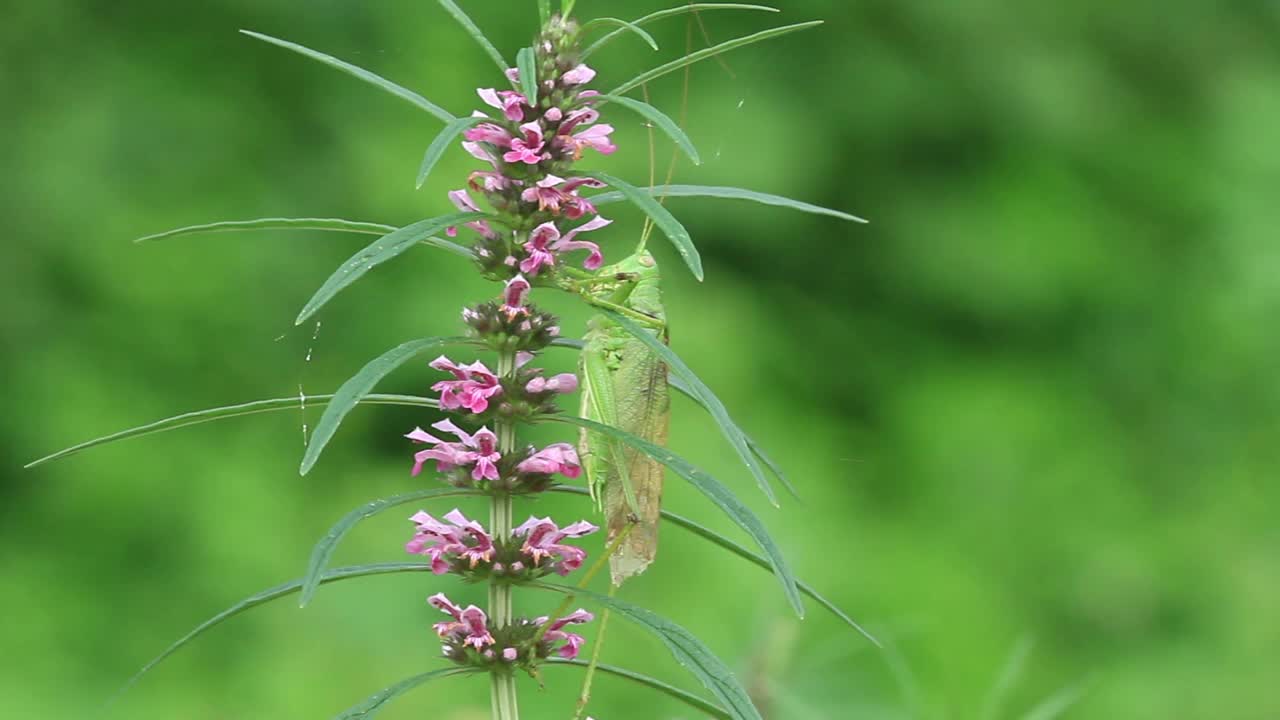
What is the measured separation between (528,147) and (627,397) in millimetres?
295

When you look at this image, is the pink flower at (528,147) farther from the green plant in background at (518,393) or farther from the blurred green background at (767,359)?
the blurred green background at (767,359)

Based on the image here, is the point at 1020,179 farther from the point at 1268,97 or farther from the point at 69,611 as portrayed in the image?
the point at 69,611

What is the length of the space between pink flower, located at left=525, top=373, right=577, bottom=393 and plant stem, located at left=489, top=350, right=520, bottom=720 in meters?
0.01

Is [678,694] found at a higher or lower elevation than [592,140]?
lower

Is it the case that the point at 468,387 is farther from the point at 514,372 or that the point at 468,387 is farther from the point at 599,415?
the point at 599,415

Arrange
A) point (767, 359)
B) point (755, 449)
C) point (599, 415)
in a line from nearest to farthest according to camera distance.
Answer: point (755, 449), point (599, 415), point (767, 359)

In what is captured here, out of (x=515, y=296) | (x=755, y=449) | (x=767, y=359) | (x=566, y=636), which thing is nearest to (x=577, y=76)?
(x=515, y=296)

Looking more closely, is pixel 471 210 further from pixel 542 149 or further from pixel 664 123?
pixel 664 123

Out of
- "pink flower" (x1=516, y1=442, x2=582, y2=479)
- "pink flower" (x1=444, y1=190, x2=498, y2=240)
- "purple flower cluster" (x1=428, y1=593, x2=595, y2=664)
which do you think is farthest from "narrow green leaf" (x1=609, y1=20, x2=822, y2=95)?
"purple flower cluster" (x1=428, y1=593, x2=595, y2=664)

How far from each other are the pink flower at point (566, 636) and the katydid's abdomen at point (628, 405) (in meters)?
0.09

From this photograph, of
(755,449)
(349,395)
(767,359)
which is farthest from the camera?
(767,359)

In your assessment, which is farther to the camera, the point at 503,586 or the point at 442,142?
the point at 503,586

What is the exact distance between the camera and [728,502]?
675 millimetres

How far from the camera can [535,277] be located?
77 cm
